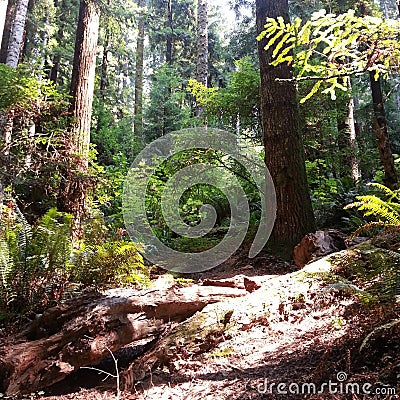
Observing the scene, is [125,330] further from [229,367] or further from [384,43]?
[384,43]

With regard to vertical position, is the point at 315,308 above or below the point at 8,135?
below

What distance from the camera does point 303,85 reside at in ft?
27.8

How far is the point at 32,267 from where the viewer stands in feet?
12.7

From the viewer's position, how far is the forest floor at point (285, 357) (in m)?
1.92

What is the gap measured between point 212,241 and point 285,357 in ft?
20.2

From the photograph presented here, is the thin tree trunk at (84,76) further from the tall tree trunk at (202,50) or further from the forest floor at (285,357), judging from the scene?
the tall tree trunk at (202,50)

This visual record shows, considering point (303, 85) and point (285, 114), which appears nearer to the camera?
point (285, 114)

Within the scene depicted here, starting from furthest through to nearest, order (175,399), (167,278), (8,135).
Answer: (8,135) < (167,278) < (175,399)

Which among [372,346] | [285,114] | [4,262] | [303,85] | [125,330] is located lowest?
[125,330]

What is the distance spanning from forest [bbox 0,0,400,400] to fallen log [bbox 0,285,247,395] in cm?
1

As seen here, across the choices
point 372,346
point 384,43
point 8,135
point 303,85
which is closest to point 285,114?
point 303,85

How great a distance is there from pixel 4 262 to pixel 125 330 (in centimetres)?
153

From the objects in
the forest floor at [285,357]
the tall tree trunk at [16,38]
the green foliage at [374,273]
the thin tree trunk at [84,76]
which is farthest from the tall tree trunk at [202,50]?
the forest floor at [285,357]

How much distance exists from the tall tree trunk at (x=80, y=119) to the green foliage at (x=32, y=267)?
6.22 ft
